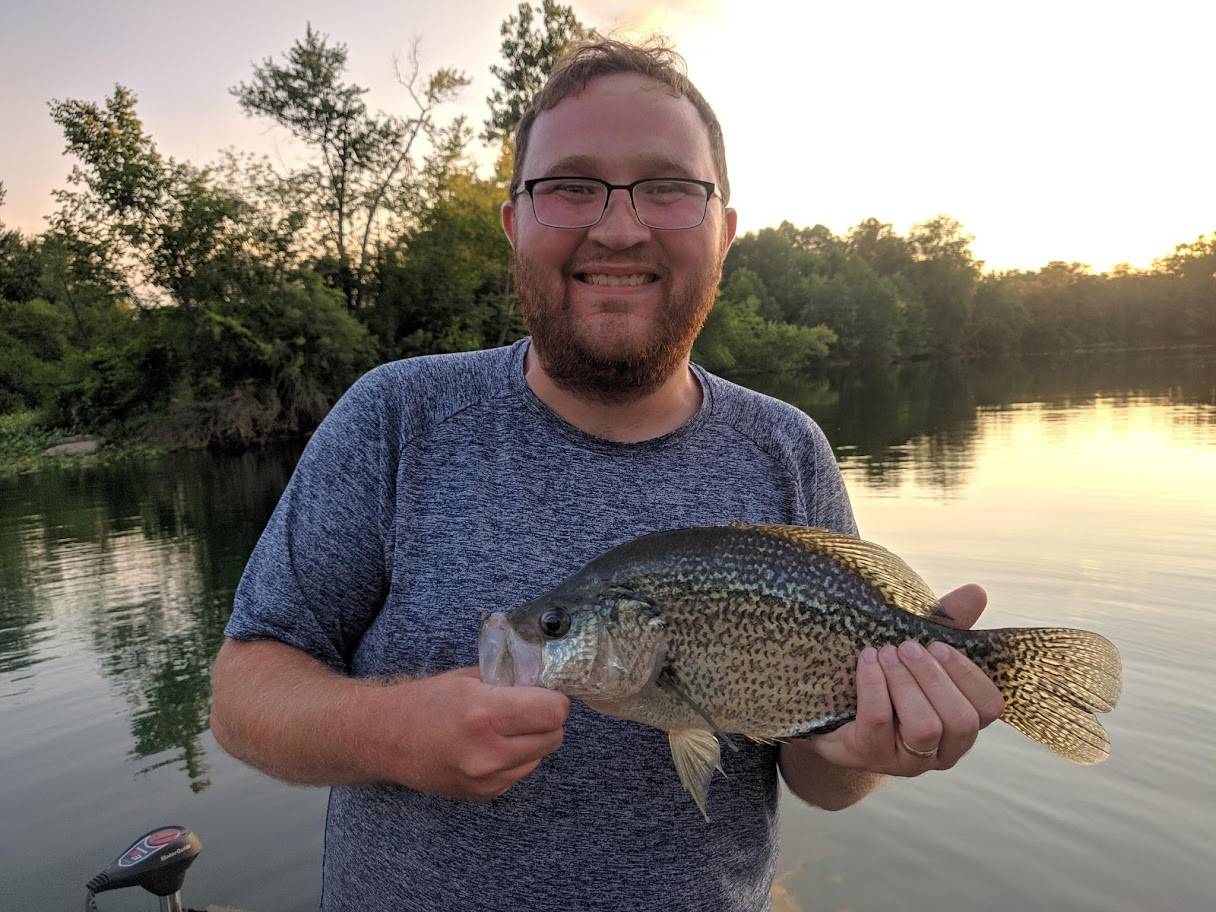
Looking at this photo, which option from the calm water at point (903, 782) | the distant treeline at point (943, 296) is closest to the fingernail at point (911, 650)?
the calm water at point (903, 782)

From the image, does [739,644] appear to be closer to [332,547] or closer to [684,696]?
[684,696]

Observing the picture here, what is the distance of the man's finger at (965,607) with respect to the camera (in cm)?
213

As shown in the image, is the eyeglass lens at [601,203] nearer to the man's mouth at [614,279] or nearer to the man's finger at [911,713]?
the man's mouth at [614,279]

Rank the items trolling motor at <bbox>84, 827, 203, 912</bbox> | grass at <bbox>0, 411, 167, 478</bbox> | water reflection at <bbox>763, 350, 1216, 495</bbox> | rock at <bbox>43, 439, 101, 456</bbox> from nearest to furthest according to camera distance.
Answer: trolling motor at <bbox>84, 827, 203, 912</bbox> → water reflection at <bbox>763, 350, 1216, 495</bbox> → grass at <bbox>0, 411, 167, 478</bbox> → rock at <bbox>43, 439, 101, 456</bbox>

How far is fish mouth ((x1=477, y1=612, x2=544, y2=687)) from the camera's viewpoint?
177cm

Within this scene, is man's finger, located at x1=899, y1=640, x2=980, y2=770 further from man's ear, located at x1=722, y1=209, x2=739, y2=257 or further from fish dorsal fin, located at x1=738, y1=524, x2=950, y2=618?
man's ear, located at x1=722, y1=209, x2=739, y2=257

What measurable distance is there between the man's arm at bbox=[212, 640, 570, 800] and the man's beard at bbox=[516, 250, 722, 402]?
0.85 meters

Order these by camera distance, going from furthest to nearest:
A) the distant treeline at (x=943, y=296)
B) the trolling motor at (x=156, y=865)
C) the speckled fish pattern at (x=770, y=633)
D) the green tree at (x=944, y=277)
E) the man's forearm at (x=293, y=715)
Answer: the green tree at (x=944, y=277)
the distant treeline at (x=943, y=296)
the trolling motor at (x=156, y=865)
the speckled fish pattern at (x=770, y=633)
the man's forearm at (x=293, y=715)

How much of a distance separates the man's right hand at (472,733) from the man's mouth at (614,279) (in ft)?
3.66

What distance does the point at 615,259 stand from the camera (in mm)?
2232

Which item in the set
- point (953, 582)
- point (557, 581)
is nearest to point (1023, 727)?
point (557, 581)

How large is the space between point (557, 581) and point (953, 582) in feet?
29.7

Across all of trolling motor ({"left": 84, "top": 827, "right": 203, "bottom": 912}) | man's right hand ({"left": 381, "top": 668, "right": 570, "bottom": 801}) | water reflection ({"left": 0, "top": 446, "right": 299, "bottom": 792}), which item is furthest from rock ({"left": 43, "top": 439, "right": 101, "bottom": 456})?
man's right hand ({"left": 381, "top": 668, "right": 570, "bottom": 801})

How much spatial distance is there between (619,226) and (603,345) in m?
0.33
